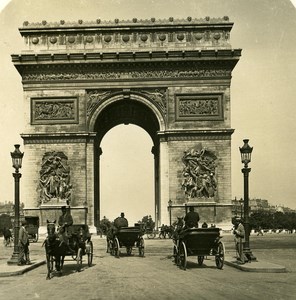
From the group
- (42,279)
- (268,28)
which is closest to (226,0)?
(268,28)

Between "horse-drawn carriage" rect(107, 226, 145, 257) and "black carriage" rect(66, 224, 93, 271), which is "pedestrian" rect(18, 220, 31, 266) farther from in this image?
"horse-drawn carriage" rect(107, 226, 145, 257)

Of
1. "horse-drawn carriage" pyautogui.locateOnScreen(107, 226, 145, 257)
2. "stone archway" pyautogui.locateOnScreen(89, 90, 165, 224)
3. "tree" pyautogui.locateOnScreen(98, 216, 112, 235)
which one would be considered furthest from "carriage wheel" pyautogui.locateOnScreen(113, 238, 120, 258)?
"stone archway" pyautogui.locateOnScreen(89, 90, 165, 224)

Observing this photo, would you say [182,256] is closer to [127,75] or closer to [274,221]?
[127,75]

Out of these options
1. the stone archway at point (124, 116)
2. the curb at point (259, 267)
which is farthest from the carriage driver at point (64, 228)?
the stone archway at point (124, 116)

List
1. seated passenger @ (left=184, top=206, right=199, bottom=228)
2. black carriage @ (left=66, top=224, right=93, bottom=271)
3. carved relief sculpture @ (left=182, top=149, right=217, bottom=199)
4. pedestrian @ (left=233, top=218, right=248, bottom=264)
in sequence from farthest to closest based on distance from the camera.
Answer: carved relief sculpture @ (left=182, top=149, right=217, bottom=199) → seated passenger @ (left=184, top=206, right=199, bottom=228) → pedestrian @ (left=233, top=218, right=248, bottom=264) → black carriage @ (left=66, top=224, right=93, bottom=271)

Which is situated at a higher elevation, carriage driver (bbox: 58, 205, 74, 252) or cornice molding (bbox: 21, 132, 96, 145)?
cornice molding (bbox: 21, 132, 96, 145)

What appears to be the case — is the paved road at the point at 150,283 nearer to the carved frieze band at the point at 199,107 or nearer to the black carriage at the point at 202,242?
the black carriage at the point at 202,242

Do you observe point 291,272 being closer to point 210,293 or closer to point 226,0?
point 210,293
